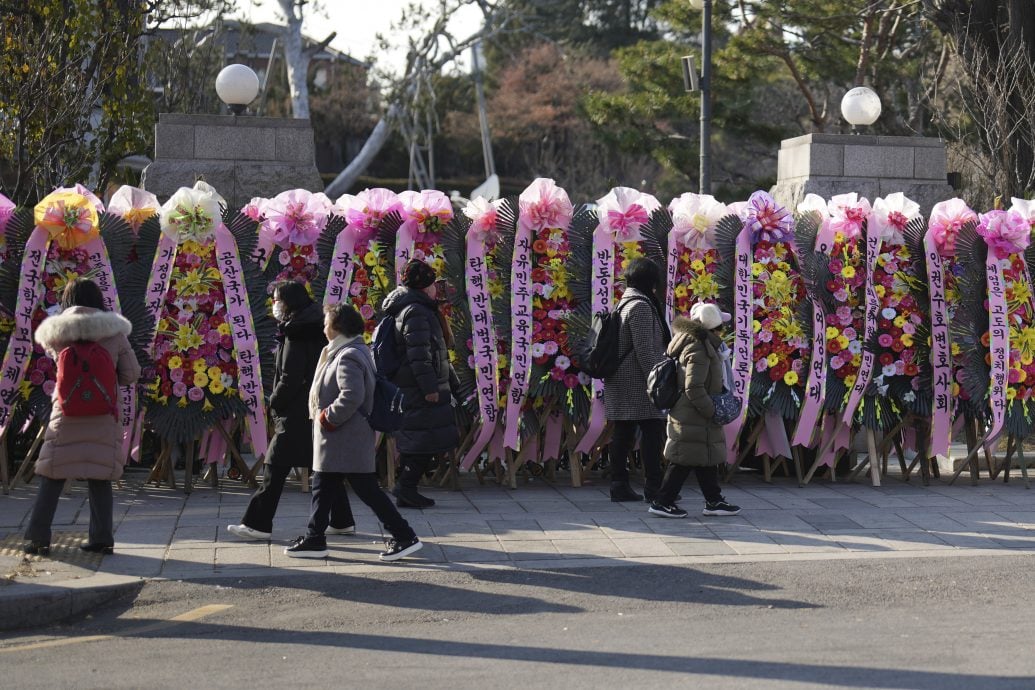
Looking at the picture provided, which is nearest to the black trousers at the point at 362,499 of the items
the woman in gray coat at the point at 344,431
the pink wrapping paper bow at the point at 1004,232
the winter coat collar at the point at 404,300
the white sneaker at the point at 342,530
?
the woman in gray coat at the point at 344,431

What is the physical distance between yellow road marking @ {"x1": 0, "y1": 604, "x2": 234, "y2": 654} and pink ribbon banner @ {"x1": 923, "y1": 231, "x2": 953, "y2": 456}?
561 centimetres

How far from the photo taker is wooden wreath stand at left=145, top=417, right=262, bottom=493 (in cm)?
923

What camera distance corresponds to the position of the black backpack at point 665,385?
26.9ft

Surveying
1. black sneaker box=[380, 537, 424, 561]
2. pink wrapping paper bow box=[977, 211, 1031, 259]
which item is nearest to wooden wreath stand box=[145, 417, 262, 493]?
black sneaker box=[380, 537, 424, 561]

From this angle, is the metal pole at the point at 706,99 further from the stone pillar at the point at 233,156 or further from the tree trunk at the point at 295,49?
the tree trunk at the point at 295,49

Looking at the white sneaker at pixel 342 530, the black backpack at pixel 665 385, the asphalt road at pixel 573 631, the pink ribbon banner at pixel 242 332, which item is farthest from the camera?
the pink ribbon banner at pixel 242 332

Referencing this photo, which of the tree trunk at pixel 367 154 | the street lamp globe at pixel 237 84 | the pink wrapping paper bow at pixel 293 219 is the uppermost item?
the tree trunk at pixel 367 154

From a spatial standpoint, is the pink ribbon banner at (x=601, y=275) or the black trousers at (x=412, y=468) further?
the pink ribbon banner at (x=601, y=275)

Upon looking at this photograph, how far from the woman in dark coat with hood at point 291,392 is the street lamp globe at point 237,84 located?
4790 millimetres

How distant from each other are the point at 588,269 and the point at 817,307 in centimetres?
169

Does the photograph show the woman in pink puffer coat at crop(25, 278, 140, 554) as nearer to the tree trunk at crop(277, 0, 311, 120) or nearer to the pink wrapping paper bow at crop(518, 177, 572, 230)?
the pink wrapping paper bow at crop(518, 177, 572, 230)

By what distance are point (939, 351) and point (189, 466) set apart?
5.43m

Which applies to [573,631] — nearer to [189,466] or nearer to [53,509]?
[53,509]

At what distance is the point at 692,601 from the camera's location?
642 centimetres
